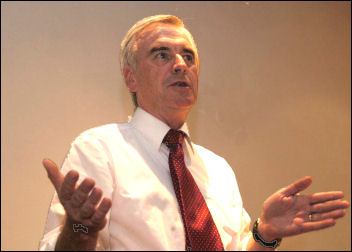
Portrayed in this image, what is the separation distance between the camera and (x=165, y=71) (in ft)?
5.00

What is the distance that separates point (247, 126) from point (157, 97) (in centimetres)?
93

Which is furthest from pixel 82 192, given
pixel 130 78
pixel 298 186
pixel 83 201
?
pixel 130 78

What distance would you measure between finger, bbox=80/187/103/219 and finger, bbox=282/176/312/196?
497 millimetres

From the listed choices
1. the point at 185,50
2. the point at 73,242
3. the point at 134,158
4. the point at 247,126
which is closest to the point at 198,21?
the point at 247,126

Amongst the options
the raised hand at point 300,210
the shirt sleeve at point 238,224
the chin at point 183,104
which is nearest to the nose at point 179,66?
the chin at point 183,104

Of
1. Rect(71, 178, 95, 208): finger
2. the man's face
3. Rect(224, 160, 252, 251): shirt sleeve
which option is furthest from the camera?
the man's face

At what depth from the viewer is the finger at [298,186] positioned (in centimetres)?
111

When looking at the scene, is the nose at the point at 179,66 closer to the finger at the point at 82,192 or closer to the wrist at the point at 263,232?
the wrist at the point at 263,232

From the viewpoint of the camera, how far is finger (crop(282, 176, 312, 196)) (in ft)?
3.63

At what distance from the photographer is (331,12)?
2633 millimetres

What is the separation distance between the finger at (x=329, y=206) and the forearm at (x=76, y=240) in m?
0.56

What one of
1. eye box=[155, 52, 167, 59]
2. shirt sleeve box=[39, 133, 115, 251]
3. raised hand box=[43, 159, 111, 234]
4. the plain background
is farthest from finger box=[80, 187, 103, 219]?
the plain background

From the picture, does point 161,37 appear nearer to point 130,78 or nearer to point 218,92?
point 130,78

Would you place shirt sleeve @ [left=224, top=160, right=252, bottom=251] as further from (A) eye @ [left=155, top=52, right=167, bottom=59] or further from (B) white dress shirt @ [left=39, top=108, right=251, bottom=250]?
(A) eye @ [left=155, top=52, right=167, bottom=59]
